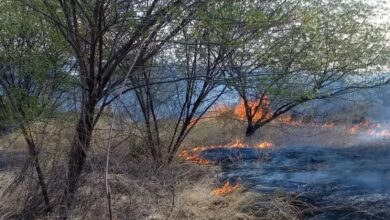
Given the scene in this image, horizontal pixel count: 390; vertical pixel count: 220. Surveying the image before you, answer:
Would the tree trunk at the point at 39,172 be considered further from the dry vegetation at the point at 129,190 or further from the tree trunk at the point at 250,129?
the tree trunk at the point at 250,129

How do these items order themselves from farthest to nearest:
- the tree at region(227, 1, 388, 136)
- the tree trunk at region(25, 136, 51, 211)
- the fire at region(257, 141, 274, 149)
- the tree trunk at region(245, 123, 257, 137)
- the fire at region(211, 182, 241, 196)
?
the tree trunk at region(245, 123, 257, 137), the fire at region(257, 141, 274, 149), the fire at region(211, 182, 241, 196), the tree at region(227, 1, 388, 136), the tree trunk at region(25, 136, 51, 211)

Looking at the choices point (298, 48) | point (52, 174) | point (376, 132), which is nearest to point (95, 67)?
point (52, 174)

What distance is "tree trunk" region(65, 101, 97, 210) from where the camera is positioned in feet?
18.4

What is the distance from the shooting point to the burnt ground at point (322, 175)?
299 inches

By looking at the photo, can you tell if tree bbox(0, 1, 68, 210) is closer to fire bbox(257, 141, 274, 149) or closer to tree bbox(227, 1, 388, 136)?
tree bbox(227, 1, 388, 136)

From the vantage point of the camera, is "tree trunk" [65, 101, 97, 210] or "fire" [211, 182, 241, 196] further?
"fire" [211, 182, 241, 196]

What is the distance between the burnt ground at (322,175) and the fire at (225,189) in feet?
0.86

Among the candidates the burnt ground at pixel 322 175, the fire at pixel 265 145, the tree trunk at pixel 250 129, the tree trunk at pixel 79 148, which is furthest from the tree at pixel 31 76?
the tree trunk at pixel 250 129

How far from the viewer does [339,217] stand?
7.32 metres

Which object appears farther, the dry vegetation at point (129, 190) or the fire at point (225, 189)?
the fire at point (225, 189)

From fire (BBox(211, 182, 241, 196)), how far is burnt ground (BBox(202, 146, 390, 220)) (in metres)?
0.26

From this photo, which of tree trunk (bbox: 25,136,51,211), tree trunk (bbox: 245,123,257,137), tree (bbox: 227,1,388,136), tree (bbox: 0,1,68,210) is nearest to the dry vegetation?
tree trunk (bbox: 25,136,51,211)

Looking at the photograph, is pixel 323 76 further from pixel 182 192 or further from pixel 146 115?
pixel 182 192

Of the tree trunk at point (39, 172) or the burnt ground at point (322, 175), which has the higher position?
the tree trunk at point (39, 172)
